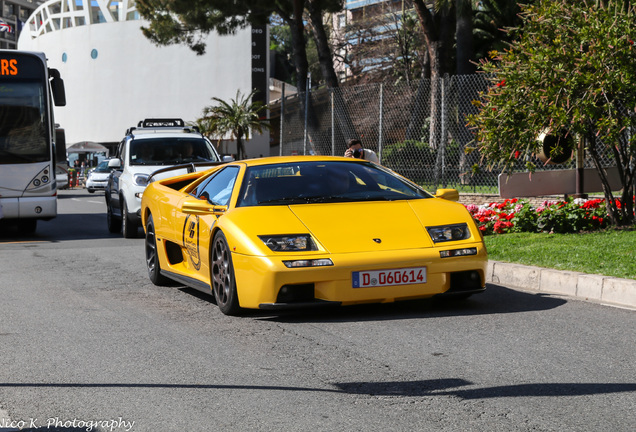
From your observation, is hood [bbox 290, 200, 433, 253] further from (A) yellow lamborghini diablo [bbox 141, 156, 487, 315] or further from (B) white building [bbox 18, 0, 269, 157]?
(B) white building [bbox 18, 0, 269, 157]

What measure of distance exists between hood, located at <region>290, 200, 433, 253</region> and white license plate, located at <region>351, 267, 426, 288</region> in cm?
19

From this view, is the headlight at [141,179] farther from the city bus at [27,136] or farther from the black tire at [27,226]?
the black tire at [27,226]

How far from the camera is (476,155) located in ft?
60.4

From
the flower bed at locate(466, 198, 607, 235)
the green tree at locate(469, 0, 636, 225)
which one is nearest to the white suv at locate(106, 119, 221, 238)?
the flower bed at locate(466, 198, 607, 235)

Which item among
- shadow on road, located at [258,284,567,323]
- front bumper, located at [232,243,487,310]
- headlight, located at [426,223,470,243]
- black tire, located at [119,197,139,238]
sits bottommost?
black tire, located at [119,197,139,238]

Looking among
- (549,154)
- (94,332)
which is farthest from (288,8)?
(94,332)

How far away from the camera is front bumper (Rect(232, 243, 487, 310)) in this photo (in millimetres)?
6828

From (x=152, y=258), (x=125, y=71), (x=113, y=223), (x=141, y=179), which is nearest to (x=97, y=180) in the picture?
(x=113, y=223)

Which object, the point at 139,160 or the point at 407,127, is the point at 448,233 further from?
the point at 407,127

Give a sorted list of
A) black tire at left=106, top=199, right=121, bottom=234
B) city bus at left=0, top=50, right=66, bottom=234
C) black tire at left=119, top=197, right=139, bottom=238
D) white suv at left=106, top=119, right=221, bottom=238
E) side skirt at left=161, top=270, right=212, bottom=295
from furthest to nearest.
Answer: black tire at left=106, top=199, right=121, bottom=234 → city bus at left=0, top=50, right=66, bottom=234 → black tire at left=119, top=197, right=139, bottom=238 → white suv at left=106, top=119, right=221, bottom=238 → side skirt at left=161, top=270, right=212, bottom=295

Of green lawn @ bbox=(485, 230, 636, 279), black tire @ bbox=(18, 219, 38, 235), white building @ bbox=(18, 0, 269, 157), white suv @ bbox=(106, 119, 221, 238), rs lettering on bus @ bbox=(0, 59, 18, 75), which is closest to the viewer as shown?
green lawn @ bbox=(485, 230, 636, 279)

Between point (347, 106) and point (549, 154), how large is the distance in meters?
8.83

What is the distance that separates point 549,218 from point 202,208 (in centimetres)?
549

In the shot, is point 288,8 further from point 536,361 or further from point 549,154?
point 536,361
